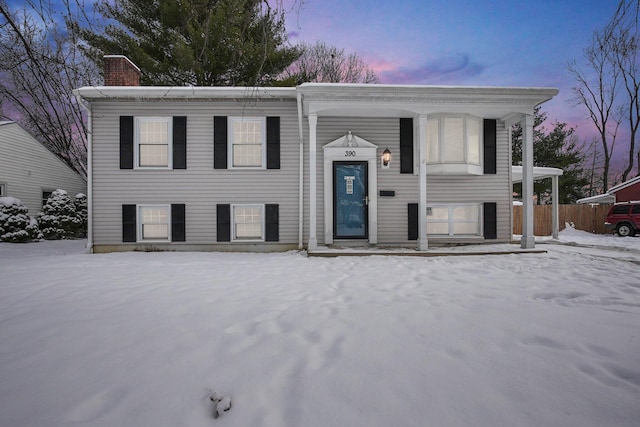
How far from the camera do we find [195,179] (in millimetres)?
7527

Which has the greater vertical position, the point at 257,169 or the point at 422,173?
the point at 257,169

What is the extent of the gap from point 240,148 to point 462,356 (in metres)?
7.07

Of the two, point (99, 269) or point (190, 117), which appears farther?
point (190, 117)

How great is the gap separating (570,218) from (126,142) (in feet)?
62.7

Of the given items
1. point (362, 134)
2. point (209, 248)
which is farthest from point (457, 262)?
point (209, 248)

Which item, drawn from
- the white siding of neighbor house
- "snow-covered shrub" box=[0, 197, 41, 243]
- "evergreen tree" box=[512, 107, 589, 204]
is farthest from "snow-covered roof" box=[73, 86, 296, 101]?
"evergreen tree" box=[512, 107, 589, 204]

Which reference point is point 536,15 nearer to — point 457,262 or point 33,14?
point 457,262

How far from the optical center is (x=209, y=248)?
7504 millimetres

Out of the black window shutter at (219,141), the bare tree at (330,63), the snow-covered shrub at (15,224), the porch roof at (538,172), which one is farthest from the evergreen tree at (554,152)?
the snow-covered shrub at (15,224)

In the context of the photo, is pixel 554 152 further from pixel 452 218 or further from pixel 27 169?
pixel 27 169

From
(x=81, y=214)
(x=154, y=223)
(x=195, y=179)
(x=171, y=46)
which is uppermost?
(x=171, y=46)

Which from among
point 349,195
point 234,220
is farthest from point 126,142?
point 349,195

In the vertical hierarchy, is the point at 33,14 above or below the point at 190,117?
below

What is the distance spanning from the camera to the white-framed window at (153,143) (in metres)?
7.50
